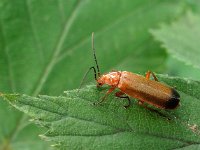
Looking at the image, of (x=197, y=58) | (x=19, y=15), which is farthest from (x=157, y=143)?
(x=19, y=15)

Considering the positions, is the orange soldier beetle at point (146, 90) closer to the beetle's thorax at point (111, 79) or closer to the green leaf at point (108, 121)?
the beetle's thorax at point (111, 79)

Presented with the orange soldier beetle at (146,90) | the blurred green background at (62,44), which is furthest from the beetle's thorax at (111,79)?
the blurred green background at (62,44)

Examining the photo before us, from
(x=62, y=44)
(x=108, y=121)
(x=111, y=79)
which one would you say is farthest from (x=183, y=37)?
(x=108, y=121)

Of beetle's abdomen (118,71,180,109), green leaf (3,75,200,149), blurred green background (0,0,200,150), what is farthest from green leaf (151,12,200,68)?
green leaf (3,75,200,149)

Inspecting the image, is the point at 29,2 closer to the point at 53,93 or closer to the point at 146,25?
the point at 53,93

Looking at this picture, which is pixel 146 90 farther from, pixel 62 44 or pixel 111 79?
pixel 62 44

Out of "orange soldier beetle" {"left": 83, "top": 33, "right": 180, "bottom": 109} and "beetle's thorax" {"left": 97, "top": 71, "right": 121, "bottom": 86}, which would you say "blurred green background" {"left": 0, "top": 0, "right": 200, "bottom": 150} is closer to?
"beetle's thorax" {"left": 97, "top": 71, "right": 121, "bottom": 86}
